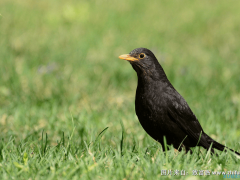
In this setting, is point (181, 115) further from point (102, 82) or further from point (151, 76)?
point (102, 82)

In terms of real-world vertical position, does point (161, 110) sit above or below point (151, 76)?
below

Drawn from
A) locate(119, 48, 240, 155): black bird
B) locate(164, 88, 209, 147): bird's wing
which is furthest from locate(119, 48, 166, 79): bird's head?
locate(164, 88, 209, 147): bird's wing

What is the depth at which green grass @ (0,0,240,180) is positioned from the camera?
118 inches

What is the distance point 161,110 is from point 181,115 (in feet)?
0.99

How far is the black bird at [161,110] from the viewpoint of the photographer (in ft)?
11.3

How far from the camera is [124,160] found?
2961 millimetres

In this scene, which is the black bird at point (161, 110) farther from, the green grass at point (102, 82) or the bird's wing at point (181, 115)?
the green grass at point (102, 82)

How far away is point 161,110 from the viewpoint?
3.45 metres

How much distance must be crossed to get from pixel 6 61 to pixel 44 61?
3.10ft

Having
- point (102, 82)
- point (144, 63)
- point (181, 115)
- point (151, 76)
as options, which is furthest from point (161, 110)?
point (102, 82)

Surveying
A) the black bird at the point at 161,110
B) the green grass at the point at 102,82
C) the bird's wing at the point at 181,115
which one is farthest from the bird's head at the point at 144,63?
the green grass at the point at 102,82

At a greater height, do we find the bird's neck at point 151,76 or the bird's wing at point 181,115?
the bird's neck at point 151,76

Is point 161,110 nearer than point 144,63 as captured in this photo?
Yes

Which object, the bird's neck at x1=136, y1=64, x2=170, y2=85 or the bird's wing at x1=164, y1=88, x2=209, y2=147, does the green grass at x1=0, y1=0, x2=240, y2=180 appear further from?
the bird's neck at x1=136, y1=64, x2=170, y2=85
